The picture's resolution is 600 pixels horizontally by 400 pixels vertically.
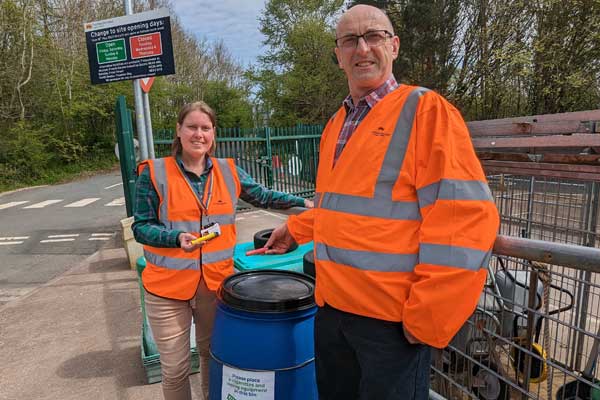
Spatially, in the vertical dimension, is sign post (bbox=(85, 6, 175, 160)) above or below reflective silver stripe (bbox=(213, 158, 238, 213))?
above

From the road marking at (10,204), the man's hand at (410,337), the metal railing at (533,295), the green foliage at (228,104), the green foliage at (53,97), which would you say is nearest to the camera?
the man's hand at (410,337)

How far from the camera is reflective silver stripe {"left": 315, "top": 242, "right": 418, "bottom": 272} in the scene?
1189 mm

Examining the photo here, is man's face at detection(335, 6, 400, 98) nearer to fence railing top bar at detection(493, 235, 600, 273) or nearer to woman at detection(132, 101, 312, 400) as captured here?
fence railing top bar at detection(493, 235, 600, 273)

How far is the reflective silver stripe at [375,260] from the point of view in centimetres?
119

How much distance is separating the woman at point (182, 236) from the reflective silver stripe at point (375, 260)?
3.17 ft

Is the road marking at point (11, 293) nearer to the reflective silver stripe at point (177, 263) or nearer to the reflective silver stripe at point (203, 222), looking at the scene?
the reflective silver stripe at point (177, 263)

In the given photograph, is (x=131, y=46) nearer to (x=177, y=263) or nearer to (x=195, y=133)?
(x=195, y=133)

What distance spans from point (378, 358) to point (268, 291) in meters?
0.71

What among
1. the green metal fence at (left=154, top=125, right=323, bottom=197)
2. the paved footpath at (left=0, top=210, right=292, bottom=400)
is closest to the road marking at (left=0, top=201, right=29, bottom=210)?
the green metal fence at (left=154, top=125, right=323, bottom=197)

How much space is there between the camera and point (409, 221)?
1195 millimetres

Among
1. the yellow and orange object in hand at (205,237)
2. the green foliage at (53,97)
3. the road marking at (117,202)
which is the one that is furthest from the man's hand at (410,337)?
the green foliage at (53,97)

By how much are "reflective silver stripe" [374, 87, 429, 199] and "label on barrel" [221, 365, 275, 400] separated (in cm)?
95

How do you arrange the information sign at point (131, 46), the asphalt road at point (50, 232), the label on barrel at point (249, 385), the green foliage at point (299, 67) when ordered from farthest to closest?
the green foliage at point (299, 67) → the asphalt road at point (50, 232) → the information sign at point (131, 46) → the label on barrel at point (249, 385)

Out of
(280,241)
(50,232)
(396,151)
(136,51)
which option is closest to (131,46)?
(136,51)
